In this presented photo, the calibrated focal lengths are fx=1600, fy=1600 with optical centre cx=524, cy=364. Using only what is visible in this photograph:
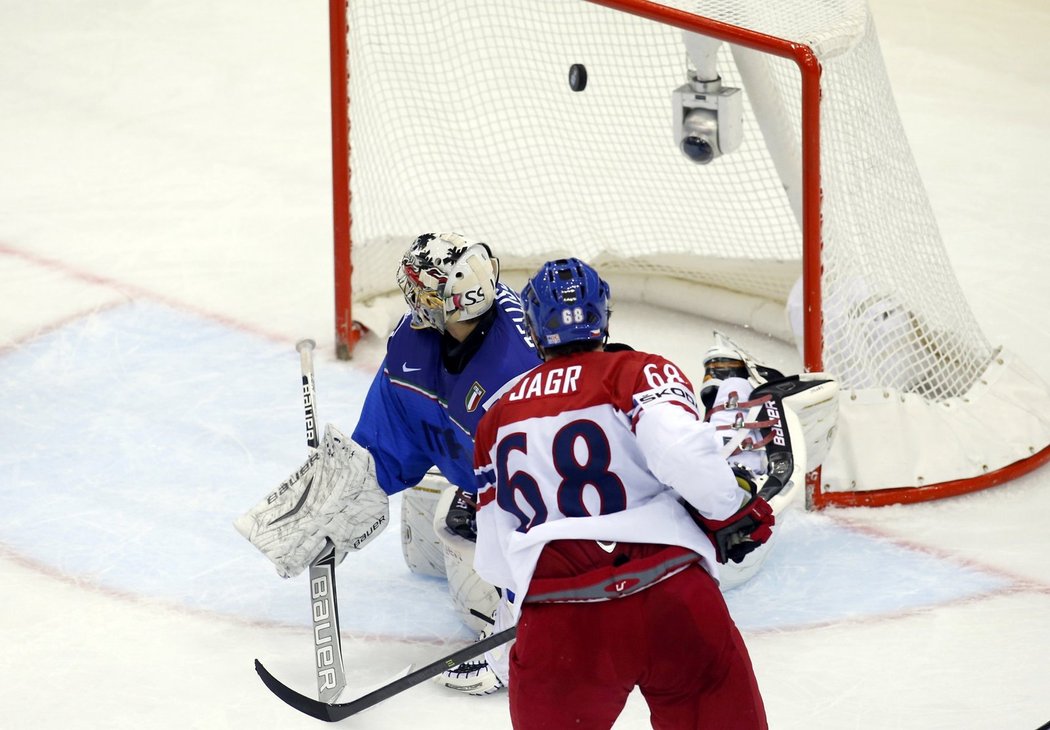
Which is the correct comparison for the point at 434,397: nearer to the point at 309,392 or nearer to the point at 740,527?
the point at 309,392

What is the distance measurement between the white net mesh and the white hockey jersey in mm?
1594

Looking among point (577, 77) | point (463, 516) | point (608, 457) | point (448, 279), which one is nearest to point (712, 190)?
point (577, 77)

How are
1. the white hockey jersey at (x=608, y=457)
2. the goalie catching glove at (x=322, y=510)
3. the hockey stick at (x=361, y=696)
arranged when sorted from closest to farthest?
the white hockey jersey at (x=608, y=457) → the hockey stick at (x=361, y=696) → the goalie catching glove at (x=322, y=510)

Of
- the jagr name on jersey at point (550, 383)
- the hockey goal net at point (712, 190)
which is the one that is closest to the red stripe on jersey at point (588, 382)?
the jagr name on jersey at point (550, 383)

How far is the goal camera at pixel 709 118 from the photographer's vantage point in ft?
13.0

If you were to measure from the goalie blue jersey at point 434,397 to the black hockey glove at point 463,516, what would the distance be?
13cm

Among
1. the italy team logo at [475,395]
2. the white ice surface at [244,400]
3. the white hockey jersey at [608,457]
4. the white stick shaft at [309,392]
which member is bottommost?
the white ice surface at [244,400]

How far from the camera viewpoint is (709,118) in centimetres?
399

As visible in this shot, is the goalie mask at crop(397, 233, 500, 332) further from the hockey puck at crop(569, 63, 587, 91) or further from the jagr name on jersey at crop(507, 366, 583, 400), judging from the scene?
the hockey puck at crop(569, 63, 587, 91)

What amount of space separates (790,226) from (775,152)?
620 millimetres

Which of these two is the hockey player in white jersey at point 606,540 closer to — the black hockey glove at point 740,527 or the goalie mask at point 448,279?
the black hockey glove at point 740,527

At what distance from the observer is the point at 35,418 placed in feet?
14.5

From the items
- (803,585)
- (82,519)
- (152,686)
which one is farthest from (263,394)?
(803,585)

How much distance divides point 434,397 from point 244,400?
62.6 inches
